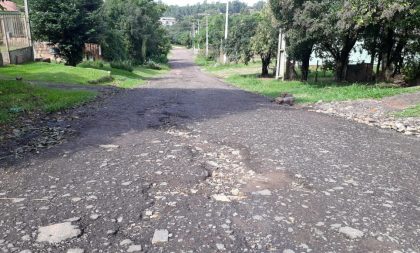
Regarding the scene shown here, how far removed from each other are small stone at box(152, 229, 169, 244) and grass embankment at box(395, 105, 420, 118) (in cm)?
838

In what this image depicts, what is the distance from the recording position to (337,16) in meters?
14.7

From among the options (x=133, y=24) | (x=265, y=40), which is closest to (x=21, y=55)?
(x=265, y=40)

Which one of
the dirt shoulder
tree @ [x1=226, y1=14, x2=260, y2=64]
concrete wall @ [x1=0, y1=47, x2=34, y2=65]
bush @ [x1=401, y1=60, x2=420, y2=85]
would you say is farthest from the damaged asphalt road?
tree @ [x1=226, y1=14, x2=260, y2=64]

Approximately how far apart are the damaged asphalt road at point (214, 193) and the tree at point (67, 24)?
18434 mm

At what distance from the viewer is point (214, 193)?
14.0ft

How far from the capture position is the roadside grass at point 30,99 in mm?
8940

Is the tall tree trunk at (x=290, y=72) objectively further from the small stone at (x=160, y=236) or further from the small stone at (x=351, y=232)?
the small stone at (x=160, y=236)

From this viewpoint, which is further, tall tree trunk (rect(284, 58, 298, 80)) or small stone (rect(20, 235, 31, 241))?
tall tree trunk (rect(284, 58, 298, 80))

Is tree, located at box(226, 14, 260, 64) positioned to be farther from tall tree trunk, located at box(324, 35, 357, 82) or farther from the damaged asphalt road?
the damaged asphalt road

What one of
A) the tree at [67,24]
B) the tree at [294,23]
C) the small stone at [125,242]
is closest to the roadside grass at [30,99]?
the small stone at [125,242]

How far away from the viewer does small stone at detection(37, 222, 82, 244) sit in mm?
3213

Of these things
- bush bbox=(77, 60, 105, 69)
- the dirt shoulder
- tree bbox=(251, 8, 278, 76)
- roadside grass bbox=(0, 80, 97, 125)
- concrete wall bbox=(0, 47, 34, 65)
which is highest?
tree bbox=(251, 8, 278, 76)

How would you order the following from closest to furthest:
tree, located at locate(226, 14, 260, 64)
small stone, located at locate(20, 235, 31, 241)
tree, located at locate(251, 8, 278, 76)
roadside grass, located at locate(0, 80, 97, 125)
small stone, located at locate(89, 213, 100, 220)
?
small stone, located at locate(20, 235, 31, 241) < small stone, located at locate(89, 213, 100, 220) < roadside grass, located at locate(0, 80, 97, 125) < tree, located at locate(251, 8, 278, 76) < tree, located at locate(226, 14, 260, 64)

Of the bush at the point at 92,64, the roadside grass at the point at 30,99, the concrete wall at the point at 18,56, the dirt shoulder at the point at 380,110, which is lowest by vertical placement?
the dirt shoulder at the point at 380,110
